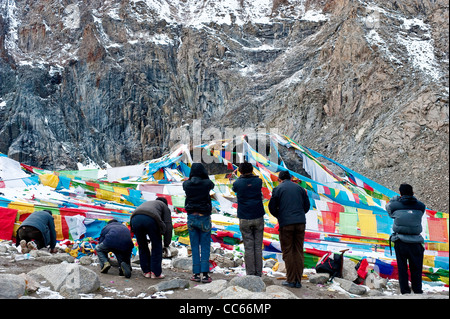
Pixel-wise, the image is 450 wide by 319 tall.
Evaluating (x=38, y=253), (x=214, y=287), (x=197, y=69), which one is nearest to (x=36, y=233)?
(x=38, y=253)

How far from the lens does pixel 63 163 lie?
61594 millimetres

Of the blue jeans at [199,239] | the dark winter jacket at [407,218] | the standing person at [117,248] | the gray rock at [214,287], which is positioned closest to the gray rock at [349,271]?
the dark winter jacket at [407,218]

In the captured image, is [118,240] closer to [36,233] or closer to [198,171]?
[198,171]

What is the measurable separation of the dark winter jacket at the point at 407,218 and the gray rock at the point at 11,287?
4948 mm

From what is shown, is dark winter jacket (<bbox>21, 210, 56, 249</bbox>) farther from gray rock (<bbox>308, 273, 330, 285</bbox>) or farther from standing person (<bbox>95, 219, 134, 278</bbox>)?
gray rock (<bbox>308, 273, 330, 285</bbox>)

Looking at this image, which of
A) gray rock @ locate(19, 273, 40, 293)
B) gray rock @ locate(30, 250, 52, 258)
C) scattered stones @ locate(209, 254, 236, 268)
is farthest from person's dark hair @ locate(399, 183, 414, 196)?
gray rock @ locate(30, 250, 52, 258)

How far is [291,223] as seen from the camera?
6023 mm

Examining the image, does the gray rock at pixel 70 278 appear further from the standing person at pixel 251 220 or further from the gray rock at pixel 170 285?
the standing person at pixel 251 220

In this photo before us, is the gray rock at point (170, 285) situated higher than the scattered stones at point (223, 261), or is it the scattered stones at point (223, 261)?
the gray rock at point (170, 285)

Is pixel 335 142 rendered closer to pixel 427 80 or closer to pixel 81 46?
pixel 427 80

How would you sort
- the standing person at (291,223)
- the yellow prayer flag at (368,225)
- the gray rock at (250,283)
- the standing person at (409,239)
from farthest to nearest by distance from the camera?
the yellow prayer flag at (368,225) < the standing person at (291,223) < the standing person at (409,239) < the gray rock at (250,283)

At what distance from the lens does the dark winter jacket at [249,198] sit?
6.22 meters

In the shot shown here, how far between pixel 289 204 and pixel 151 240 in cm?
213

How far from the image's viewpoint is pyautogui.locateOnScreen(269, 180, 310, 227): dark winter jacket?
19.8ft
